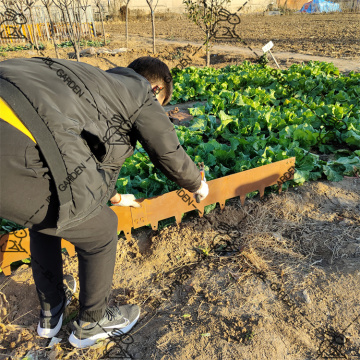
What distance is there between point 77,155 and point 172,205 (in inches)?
73.4

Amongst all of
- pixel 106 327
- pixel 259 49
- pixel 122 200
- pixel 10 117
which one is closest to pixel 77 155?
pixel 10 117

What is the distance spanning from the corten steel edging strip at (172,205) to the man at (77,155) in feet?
2.66

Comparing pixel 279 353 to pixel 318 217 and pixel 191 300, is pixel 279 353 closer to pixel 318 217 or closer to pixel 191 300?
pixel 191 300

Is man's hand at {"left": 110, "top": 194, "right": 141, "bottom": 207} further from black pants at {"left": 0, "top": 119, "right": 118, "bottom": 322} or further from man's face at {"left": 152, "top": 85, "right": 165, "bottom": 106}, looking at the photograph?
man's face at {"left": 152, "top": 85, "right": 165, "bottom": 106}

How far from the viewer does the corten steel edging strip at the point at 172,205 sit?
110 inches

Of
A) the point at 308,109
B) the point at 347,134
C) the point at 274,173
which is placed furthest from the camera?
the point at 308,109

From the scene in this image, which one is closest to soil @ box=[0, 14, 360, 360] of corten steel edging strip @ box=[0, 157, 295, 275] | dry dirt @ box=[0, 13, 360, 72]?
corten steel edging strip @ box=[0, 157, 295, 275]

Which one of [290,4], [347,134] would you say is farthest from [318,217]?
[290,4]

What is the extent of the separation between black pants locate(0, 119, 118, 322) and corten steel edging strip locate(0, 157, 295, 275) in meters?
0.79

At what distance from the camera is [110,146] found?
69.7 inches

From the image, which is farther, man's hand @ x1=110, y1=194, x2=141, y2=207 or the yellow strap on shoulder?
man's hand @ x1=110, y1=194, x2=141, y2=207

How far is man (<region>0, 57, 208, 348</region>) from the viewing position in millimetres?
1417

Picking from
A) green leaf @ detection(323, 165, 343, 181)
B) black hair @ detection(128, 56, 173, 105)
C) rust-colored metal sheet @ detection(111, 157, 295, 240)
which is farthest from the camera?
green leaf @ detection(323, 165, 343, 181)

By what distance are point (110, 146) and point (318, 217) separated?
264 cm
